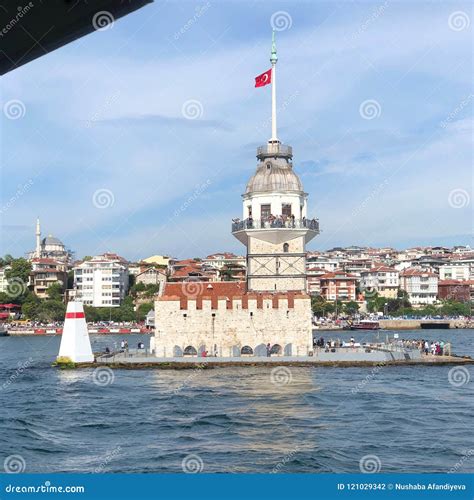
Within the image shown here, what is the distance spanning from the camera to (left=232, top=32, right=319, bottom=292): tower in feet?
138

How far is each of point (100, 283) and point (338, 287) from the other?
3573 centimetres

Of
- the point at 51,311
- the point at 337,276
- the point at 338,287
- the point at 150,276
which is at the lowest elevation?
the point at 51,311

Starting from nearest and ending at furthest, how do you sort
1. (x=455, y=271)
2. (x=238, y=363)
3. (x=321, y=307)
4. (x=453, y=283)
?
(x=238, y=363) → (x=321, y=307) → (x=453, y=283) → (x=455, y=271)

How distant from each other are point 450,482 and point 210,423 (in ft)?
47.7

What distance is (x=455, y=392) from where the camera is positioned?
30.5m

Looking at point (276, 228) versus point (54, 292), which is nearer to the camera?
point (276, 228)

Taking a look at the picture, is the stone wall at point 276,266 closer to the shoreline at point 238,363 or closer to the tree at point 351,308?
the shoreline at point 238,363

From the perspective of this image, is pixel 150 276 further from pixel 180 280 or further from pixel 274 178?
pixel 274 178

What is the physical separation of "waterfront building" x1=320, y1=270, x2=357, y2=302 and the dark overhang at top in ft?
367

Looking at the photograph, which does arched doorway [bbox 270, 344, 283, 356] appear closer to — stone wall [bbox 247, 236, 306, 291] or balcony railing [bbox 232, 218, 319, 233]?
stone wall [bbox 247, 236, 306, 291]

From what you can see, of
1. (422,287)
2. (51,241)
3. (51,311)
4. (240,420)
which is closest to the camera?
(240,420)

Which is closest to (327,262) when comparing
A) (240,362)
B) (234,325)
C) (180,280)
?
(180,280)

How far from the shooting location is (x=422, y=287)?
405 ft

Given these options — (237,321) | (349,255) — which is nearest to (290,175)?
(237,321)
